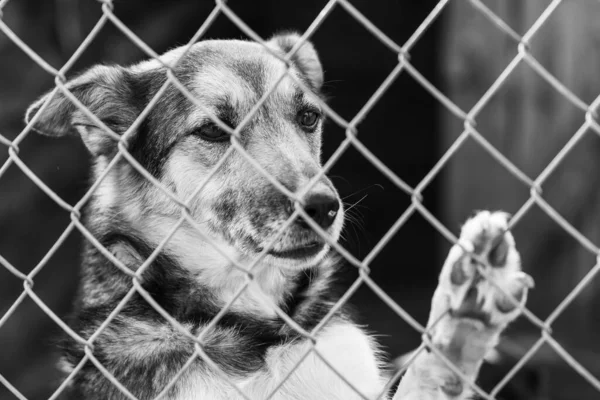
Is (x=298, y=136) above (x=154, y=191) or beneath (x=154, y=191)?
above

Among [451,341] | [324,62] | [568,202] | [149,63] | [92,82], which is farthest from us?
[324,62]

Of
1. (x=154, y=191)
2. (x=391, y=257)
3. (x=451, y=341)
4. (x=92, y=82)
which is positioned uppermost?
(x=451, y=341)

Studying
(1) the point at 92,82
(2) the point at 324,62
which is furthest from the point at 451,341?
Answer: (2) the point at 324,62

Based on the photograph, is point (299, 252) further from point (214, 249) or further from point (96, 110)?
point (96, 110)

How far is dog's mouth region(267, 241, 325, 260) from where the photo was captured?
2.43m

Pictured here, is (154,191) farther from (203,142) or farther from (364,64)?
(364,64)

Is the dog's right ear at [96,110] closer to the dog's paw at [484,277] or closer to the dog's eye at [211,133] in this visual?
the dog's eye at [211,133]

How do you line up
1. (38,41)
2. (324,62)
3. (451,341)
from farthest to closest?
1. (324,62)
2. (38,41)
3. (451,341)

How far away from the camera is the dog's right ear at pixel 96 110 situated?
2611mm

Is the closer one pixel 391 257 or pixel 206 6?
pixel 206 6

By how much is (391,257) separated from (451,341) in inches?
214

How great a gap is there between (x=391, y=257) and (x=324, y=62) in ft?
6.74

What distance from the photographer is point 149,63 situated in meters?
3.26

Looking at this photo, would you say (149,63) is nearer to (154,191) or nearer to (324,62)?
(154,191)
